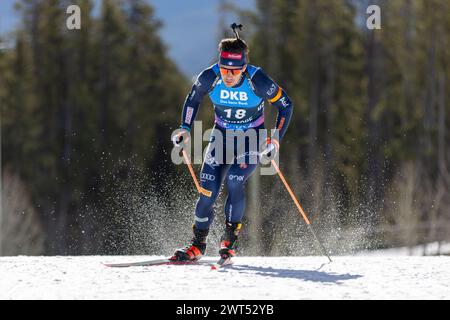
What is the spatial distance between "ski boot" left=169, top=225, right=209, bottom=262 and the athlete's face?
4.41 feet

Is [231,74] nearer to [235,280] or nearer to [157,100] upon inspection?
[235,280]

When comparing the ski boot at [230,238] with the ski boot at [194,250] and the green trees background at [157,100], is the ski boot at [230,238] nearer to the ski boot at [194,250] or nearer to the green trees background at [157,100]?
the ski boot at [194,250]

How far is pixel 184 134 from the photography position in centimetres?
712

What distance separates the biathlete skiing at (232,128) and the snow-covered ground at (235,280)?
43 centimetres

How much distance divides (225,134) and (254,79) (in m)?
0.56

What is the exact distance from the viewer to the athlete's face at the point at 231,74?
6834mm

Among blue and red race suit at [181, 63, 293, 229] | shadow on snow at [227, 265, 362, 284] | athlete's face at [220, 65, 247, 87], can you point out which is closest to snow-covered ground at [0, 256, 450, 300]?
shadow on snow at [227, 265, 362, 284]

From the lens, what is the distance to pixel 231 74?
22.5 ft

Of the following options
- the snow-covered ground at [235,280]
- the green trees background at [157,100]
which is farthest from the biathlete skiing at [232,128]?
the green trees background at [157,100]

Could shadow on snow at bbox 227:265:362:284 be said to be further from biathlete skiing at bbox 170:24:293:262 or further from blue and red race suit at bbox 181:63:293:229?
blue and red race suit at bbox 181:63:293:229

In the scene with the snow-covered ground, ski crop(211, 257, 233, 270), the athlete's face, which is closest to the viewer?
the snow-covered ground

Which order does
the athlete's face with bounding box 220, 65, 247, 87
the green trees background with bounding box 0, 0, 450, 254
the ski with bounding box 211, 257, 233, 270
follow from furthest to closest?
the green trees background with bounding box 0, 0, 450, 254 → the athlete's face with bounding box 220, 65, 247, 87 → the ski with bounding box 211, 257, 233, 270

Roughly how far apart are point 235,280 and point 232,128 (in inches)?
73.5

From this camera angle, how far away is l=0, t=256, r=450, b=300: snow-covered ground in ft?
16.5
